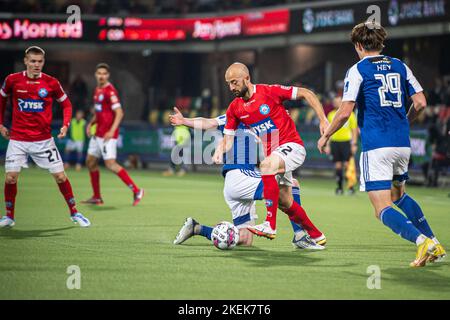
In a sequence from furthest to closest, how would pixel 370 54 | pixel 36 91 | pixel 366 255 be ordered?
1. pixel 36 91
2. pixel 366 255
3. pixel 370 54

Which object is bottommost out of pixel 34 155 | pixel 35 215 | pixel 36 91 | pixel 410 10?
pixel 35 215

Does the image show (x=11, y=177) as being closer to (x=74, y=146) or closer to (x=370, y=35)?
(x=370, y=35)

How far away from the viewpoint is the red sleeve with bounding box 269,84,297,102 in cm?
931

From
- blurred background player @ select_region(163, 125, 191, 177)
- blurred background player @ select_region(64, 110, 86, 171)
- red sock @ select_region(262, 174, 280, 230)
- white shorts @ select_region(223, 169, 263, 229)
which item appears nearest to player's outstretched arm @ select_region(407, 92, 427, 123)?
red sock @ select_region(262, 174, 280, 230)

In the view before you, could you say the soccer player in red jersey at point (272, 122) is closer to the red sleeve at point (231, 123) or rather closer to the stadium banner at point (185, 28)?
the red sleeve at point (231, 123)

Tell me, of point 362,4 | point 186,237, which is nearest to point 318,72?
point 362,4

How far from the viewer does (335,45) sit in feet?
118

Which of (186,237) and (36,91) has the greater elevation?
(36,91)

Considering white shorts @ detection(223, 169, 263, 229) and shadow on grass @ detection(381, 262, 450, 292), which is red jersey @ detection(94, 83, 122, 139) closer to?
white shorts @ detection(223, 169, 263, 229)

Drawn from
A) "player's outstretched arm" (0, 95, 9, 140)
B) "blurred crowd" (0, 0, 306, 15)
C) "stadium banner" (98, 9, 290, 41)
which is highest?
"blurred crowd" (0, 0, 306, 15)

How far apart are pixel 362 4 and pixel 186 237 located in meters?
21.7

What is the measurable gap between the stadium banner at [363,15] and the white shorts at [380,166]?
1816 cm

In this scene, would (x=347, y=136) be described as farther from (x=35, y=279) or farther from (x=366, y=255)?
(x=35, y=279)
